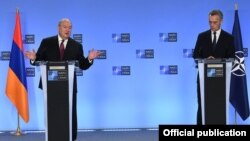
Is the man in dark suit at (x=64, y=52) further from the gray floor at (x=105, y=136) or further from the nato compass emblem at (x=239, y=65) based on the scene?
the nato compass emblem at (x=239, y=65)

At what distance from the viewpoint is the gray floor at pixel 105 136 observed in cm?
595

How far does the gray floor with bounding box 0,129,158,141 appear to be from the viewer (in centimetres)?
595

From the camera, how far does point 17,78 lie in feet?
20.9

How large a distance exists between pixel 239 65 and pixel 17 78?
343cm

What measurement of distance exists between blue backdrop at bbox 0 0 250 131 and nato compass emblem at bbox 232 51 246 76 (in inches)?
16.6

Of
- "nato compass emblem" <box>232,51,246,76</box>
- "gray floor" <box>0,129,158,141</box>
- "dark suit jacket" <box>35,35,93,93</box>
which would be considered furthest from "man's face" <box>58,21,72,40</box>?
"nato compass emblem" <box>232,51,246,76</box>

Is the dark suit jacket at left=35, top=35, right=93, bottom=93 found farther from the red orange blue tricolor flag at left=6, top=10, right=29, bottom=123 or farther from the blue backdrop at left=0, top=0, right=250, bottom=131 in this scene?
the blue backdrop at left=0, top=0, right=250, bottom=131

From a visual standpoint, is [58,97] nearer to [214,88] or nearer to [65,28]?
[65,28]

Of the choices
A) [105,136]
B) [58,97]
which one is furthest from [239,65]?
[58,97]

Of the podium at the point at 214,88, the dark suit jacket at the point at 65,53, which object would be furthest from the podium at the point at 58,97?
the podium at the point at 214,88

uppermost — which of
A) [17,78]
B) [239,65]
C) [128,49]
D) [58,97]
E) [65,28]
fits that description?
[65,28]

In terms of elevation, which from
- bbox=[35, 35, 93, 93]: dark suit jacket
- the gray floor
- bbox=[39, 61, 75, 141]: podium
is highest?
bbox=[35, 35, 93, 93]: dark suit jacket

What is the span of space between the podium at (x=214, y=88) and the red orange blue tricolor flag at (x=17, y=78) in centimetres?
324

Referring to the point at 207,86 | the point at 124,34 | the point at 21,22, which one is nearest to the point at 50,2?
the point at 21,22
